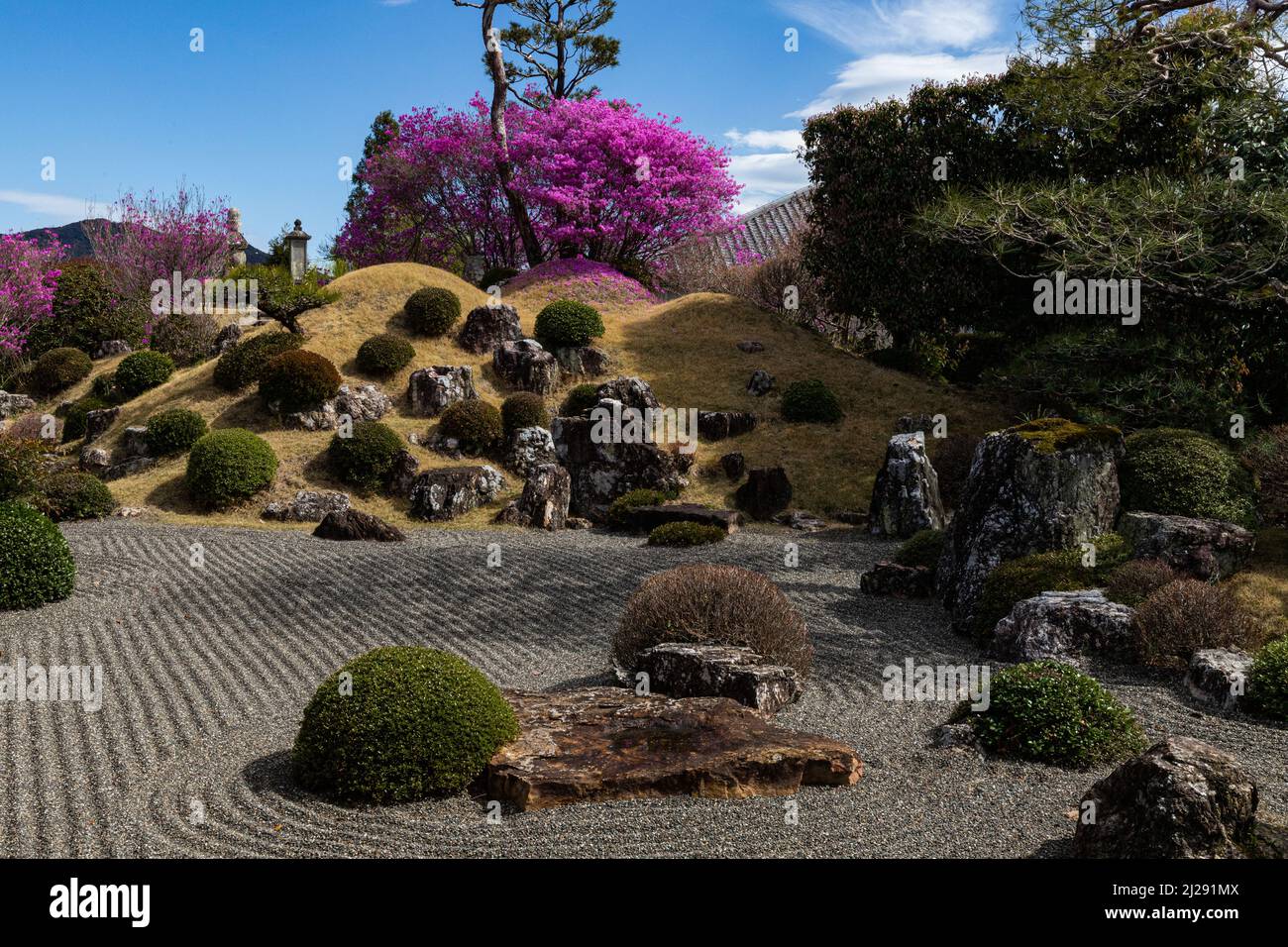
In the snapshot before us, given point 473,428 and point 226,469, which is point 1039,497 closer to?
point 473,428

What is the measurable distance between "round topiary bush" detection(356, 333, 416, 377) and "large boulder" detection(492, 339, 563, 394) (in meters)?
A: 2.54

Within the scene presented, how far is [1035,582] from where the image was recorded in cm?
1227

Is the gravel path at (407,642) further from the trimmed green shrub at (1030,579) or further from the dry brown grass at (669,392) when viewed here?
the dry brown grass at (669,392)

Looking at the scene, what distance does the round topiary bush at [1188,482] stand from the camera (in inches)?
577

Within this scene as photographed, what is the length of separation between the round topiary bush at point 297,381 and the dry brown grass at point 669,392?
2.17 ft

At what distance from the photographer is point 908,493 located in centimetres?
2028

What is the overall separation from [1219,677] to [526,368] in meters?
20.7

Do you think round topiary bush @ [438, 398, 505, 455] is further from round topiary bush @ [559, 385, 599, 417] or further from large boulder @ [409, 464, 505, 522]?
large boulder @ [409, 464, 505, 522]

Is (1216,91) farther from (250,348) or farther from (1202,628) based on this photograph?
(250,348)

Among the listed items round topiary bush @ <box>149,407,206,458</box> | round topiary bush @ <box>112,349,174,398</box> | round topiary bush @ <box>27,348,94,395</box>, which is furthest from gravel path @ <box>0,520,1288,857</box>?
round topiary bush @ <box>27,348,94,395</box>

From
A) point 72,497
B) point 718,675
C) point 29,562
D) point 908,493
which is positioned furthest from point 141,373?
point 718,675

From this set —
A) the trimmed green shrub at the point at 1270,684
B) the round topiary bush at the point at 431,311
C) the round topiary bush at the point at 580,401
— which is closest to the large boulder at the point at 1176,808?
the trimmed green shrub at the point at 1270,684

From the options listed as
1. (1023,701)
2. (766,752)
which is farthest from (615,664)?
(1023,701)

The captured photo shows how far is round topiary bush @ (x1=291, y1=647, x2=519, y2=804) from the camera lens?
759 cm
